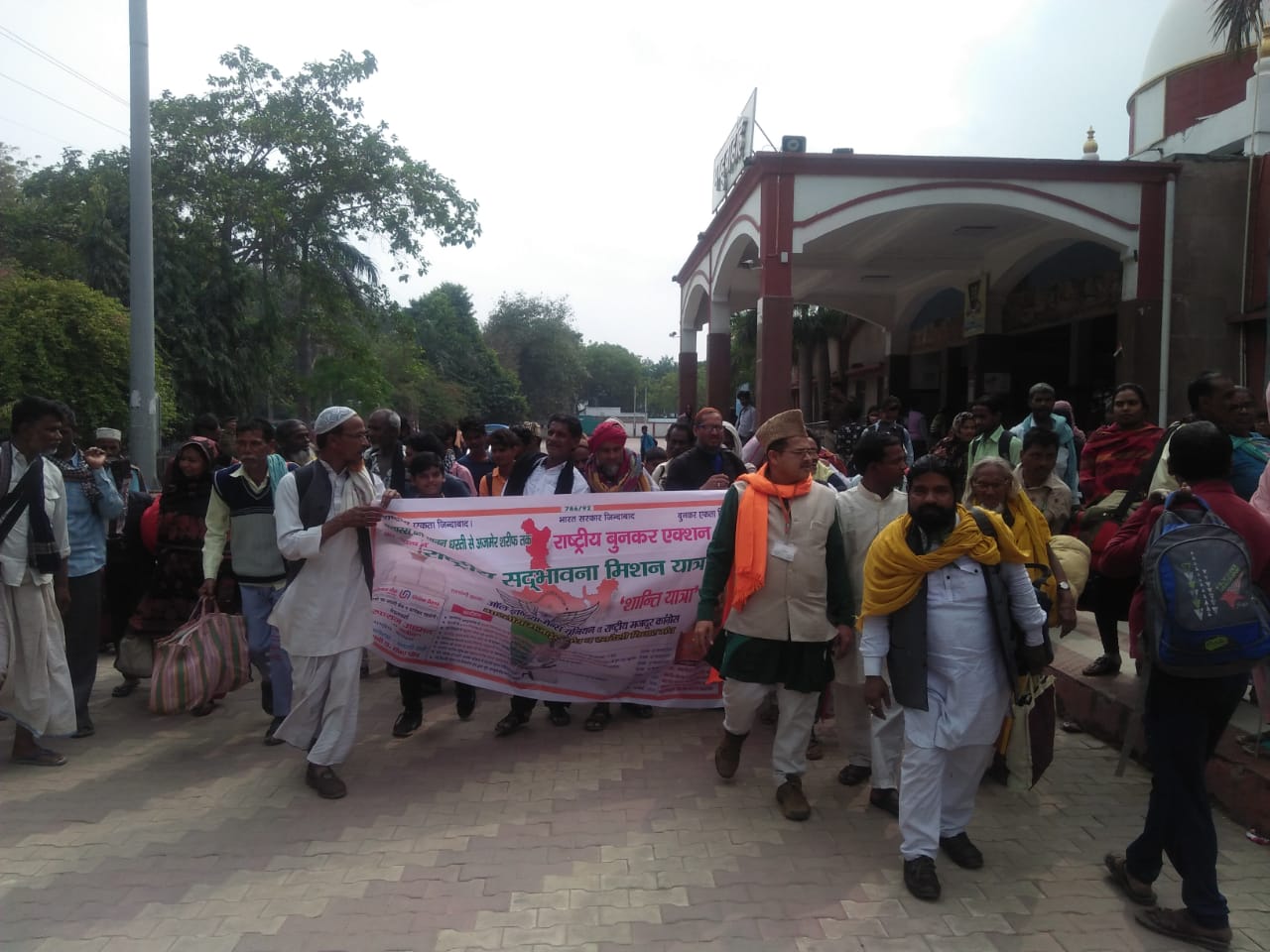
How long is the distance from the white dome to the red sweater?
48.7ft

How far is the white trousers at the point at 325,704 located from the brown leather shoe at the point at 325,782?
0.03 meters

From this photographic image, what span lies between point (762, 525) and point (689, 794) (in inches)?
51.5

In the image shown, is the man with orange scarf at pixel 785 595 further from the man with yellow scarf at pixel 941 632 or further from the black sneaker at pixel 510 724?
the black sneaker at pixel 510 724

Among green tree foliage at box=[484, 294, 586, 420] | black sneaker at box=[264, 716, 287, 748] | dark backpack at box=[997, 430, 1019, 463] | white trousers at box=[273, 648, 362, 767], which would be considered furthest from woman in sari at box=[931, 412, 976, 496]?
green tree foliage at box=[484, 294, 586, 420]

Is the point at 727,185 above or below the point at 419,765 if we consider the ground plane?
above

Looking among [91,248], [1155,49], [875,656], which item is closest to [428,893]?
[875,656]

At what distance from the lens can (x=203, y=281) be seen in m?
21.8

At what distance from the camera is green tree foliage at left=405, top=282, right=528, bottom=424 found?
5172 cm

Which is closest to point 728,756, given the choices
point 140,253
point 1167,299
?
point 140,253

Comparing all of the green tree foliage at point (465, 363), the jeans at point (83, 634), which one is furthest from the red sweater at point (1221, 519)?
the green tree foliage at point (465, 363)

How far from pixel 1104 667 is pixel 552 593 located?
310 cm

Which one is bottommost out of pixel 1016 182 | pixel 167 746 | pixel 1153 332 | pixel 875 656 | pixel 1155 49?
pixel 167 746

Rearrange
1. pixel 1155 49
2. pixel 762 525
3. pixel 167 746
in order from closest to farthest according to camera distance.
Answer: pixel 762 525 → pixel 167 746 → pixel 1155 49

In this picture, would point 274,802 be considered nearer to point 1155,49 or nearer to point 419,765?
point 419,765
